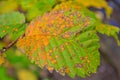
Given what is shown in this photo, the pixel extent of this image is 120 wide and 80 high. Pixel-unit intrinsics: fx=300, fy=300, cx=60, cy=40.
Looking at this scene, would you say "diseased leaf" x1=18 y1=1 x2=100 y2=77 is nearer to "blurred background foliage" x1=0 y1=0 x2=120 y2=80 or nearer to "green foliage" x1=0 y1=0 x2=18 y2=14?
"blurred background foliage" x1=0 y1=0 x2=120 y2=80

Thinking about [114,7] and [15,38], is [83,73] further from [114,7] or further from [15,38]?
[114,7]

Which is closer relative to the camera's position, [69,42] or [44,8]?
[69,42]

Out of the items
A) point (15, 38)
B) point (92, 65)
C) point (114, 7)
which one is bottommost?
point (114, 7)

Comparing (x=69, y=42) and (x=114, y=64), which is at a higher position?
(x=69, y=42)

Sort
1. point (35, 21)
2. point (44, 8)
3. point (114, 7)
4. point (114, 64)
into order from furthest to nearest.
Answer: point (114, 7)
point (114, 64)
point (44, 8)
point (35, 21)

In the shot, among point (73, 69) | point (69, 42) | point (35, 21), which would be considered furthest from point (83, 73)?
point (35, 21)

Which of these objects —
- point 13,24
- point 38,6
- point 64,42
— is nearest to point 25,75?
point 38,6

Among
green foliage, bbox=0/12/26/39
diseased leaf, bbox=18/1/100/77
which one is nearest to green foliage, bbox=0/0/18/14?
green foliage, bbox=0/12/26/39
